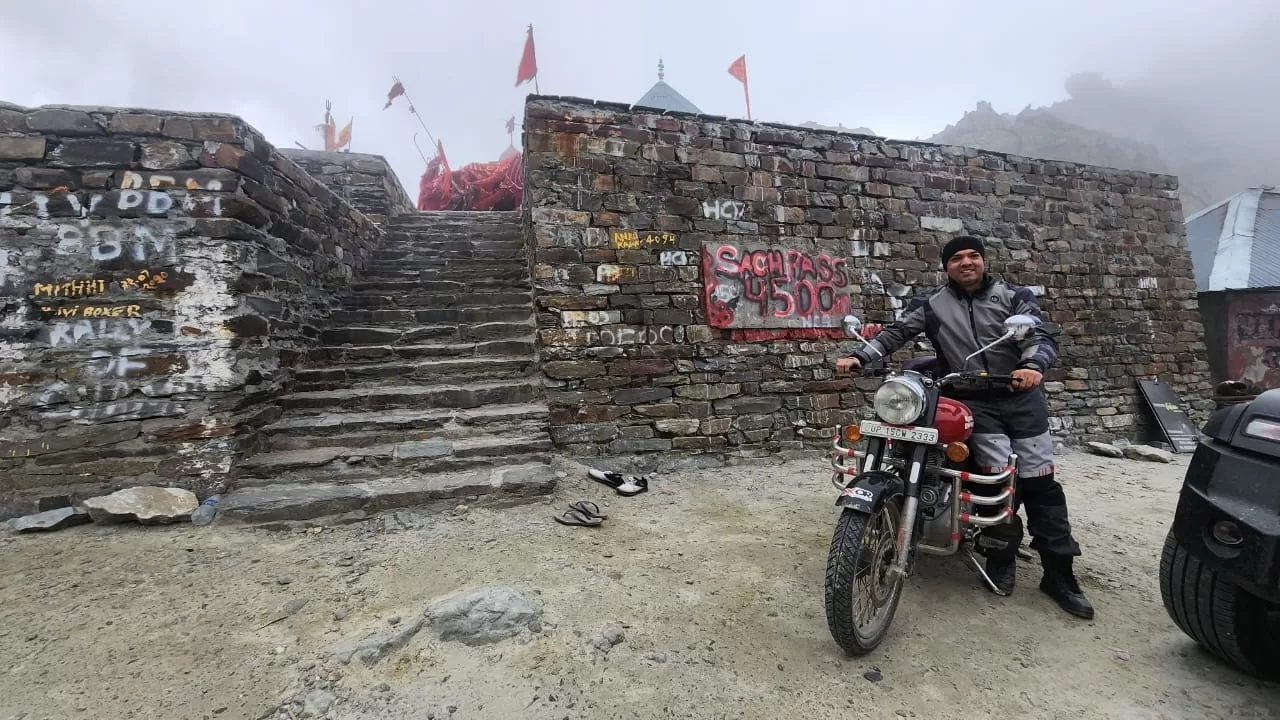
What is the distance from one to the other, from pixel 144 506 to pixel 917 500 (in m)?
4.28

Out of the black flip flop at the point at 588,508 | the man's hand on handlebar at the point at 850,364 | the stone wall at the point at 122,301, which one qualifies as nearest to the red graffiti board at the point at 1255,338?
the man's hand on handlebar at the point at 850,364

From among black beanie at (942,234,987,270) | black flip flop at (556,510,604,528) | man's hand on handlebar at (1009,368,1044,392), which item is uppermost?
black beanie at (942,234,987,270)

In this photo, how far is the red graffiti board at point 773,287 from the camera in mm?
4812

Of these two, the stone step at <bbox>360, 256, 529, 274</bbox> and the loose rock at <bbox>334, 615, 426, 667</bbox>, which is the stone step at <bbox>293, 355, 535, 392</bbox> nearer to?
the stone step at <bbox>360, 256, 529, 274</bbox>

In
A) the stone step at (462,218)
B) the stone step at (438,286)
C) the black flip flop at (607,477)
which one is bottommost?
the black flip flop at (607,477)

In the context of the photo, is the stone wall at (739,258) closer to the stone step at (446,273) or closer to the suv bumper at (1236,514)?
the stone step at (446,273)

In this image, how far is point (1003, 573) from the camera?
250cm

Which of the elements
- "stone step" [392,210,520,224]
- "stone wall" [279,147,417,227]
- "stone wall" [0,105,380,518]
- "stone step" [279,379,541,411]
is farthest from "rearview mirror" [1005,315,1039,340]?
"stone wall" [279,147,417,227]

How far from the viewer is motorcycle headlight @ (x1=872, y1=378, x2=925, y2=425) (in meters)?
2.07

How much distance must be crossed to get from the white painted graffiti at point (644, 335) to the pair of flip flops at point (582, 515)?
1.61 metres

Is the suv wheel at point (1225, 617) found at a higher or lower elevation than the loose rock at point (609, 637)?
higher

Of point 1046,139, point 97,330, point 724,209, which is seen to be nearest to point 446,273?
point 97,330

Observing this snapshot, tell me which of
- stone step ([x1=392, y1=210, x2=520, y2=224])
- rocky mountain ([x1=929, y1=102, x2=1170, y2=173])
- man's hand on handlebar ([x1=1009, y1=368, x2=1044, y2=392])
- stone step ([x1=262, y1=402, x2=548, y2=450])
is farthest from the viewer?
rocky mountain ([x1=929, y1=102, x2=1170, y2=173])

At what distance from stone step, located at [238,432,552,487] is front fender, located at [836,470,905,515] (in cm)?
244
